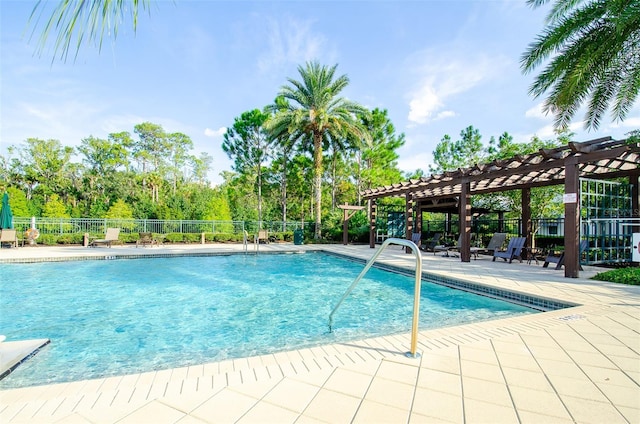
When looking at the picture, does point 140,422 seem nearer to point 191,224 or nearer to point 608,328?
point 608,328

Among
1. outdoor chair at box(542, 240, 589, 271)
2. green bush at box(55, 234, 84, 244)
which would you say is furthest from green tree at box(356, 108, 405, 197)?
green bush at box(55, 234, 84, 244)

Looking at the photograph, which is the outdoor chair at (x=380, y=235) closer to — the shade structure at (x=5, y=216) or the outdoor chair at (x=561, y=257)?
the outdoor chair at (x=561, y=257)

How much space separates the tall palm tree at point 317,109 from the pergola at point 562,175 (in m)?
6.73

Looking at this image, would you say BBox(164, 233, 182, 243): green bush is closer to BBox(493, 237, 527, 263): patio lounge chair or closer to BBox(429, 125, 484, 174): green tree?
BBox(493, 237, 527, 263): patio lounge chair

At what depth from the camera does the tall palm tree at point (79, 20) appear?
102cm

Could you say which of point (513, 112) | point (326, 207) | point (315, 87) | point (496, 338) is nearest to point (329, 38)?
point (315, 87)

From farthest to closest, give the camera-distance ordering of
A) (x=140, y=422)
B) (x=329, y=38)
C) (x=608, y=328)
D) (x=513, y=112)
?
1. (x=513, y=112)
2. (x=329, y=38)
3. (x=608, y=328)
4. (x=140, y=422)

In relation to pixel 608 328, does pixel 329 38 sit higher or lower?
higher

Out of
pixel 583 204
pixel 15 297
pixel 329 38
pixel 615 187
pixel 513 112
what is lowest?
pixel 15 297

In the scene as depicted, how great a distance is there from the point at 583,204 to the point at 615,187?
69.5 inches

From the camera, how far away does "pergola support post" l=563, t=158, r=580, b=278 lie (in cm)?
710

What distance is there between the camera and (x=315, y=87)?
18328 millimetres

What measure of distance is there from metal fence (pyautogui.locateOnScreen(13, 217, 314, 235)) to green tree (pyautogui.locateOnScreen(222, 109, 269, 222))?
6846 millimetres

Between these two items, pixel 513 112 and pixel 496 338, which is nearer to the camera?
pixel 496 338
